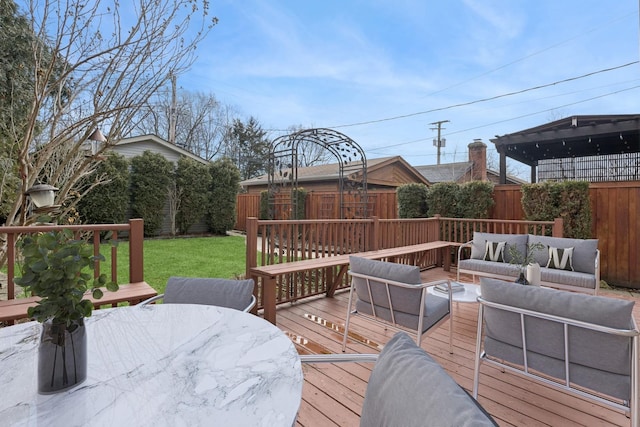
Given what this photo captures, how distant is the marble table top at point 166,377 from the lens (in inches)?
32.6

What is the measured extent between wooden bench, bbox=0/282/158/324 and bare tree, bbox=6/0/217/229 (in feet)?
3.20

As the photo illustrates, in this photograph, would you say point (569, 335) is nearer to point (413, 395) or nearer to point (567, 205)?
point (413, 395)

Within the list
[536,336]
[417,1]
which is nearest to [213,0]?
[536,336]

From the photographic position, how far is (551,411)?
1968 mm

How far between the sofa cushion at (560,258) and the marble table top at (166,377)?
4.39 meters

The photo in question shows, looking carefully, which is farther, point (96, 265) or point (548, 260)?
point (548, 260)

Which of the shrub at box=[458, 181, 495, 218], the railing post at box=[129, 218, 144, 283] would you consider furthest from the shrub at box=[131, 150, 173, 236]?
the shrub at box=[458, 181, 495, 218]

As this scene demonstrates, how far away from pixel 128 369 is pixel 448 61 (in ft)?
41.4

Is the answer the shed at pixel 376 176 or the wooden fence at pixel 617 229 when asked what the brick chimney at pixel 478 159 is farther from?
the wooden fence at pixel 617 229

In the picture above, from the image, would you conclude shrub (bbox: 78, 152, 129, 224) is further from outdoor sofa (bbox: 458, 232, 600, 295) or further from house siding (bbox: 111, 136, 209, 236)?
outdoor sofa (bbox: 458, 232, 600, 295)

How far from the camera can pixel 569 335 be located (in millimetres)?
1646

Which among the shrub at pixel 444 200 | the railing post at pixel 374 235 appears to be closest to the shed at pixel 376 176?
the shrub at pixel 444 200

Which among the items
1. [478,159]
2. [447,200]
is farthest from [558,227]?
[478,159]

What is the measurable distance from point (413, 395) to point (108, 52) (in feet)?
11.8
